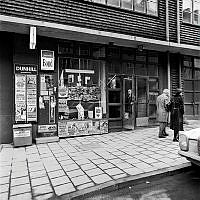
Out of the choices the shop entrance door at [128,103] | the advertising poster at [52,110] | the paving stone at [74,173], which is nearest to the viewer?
the paving stone at [74,173]

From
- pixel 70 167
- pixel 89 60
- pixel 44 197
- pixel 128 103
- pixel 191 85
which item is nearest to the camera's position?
pixel 44 197

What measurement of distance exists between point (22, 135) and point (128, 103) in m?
5.17

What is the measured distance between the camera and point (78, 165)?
539 centimetres

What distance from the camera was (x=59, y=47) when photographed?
29.3ft

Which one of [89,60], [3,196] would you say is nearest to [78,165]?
[3,196]

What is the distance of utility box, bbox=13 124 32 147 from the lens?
7459mm

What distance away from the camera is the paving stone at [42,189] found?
3.94 meters

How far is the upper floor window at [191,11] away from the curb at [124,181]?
937 cm

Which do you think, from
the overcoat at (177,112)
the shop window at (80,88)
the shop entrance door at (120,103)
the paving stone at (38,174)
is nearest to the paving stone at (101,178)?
the paving stone at (38,174)

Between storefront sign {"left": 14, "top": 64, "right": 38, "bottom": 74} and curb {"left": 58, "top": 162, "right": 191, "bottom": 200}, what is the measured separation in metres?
5.53

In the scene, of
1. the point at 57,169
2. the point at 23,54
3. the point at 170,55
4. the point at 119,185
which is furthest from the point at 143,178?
the point at 170,55

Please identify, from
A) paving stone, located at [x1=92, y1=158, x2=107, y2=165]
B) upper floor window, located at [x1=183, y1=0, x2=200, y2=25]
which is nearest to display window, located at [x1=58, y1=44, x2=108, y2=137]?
paving stone, located at [x1=92, y1=158, x2=107, y2=165]

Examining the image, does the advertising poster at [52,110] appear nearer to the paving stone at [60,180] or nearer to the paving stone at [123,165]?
the paving stone at [123,165]

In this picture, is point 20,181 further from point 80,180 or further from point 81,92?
point 81,92
